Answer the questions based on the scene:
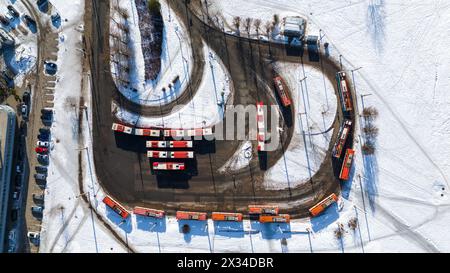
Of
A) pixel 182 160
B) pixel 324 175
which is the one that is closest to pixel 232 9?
pixel 182 160

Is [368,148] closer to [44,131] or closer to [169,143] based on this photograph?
[169,143]

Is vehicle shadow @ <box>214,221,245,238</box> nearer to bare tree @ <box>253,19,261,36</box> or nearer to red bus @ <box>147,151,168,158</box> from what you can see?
red bus @ <box>147,151,168,158</box>
